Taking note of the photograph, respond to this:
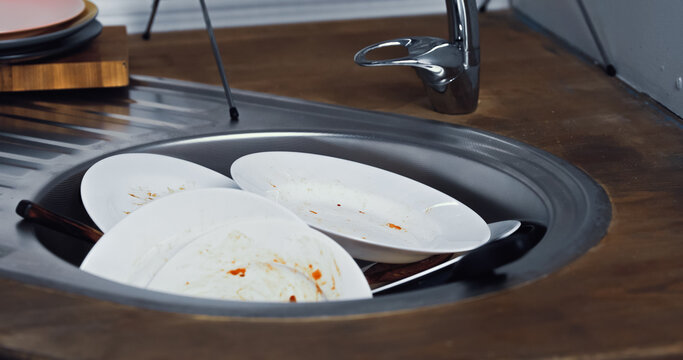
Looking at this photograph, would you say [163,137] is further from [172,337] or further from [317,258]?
[172,337]

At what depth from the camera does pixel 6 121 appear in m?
1.00

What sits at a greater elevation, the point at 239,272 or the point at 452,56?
the point at 452,56

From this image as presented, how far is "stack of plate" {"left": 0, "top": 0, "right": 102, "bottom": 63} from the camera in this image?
100cm

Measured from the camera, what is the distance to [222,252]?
0.78m

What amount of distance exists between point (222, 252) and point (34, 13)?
54 centimetres

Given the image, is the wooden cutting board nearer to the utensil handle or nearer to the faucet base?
the utensil handle

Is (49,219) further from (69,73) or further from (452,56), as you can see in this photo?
(452,56)

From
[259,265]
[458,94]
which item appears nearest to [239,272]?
[259,265]

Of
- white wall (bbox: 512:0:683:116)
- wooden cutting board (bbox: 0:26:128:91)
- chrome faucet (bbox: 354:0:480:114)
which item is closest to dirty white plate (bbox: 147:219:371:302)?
chrome faucet (bbox: 354:0:480:114)

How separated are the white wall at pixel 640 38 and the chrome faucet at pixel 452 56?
0.89ft

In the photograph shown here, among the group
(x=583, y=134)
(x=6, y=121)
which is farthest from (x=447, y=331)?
(x=6, y=121)

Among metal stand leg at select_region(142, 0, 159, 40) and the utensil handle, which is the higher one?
metal stand leg at select_region(142, 0, 159, 40)

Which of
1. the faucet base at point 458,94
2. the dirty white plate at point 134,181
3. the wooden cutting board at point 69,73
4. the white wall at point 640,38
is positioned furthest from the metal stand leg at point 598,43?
the wooden cutting board at point 69,73

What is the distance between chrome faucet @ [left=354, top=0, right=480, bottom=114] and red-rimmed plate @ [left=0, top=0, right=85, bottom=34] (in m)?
0.46
